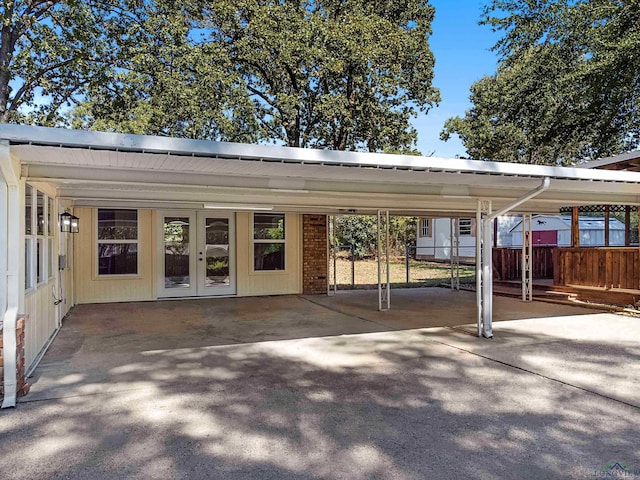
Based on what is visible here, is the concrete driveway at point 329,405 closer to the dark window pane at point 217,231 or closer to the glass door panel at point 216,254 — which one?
the glass door panel at point 216,254

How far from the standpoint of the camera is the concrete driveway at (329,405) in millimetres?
2654

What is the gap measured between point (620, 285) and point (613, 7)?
22.2 feet

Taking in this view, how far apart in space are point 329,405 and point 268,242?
727 centimetres

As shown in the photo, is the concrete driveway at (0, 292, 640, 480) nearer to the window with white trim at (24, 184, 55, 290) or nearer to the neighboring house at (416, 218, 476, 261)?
the window with white trim at (24, 184, 55, 290)

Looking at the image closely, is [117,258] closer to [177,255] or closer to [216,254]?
[177,255]

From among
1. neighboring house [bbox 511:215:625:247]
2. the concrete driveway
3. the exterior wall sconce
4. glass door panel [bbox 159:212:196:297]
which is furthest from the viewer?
neighboring house [bbox 511:215:625:247]

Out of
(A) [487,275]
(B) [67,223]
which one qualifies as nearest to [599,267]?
(A) [487,275]

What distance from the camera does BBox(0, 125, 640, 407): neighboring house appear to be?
11.9 ft

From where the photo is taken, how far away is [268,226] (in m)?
10.6

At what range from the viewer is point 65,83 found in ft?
45.0

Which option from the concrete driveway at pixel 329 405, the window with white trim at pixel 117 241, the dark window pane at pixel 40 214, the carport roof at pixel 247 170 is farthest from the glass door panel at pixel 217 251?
the dark window pane at pixel 40 214

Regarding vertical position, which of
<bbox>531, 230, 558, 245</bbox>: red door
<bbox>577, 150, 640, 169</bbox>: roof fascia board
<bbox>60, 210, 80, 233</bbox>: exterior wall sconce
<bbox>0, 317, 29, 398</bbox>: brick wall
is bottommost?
<bbox>0, 317, 29, 398</bbox>: brick wall

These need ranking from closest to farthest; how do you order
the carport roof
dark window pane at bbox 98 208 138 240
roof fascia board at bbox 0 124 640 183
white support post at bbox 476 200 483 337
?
roof fascia board at bbox 0 124 640 183
the carport roof
white support post at bbox 476 200 483 337
dark window pane at bbox 98 208 138 240

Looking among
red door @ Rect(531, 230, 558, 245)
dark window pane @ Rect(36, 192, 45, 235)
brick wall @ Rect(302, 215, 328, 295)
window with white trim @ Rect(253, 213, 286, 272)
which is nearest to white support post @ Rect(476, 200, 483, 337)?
brick wall @ Rect(302, 215, 328, 295)
